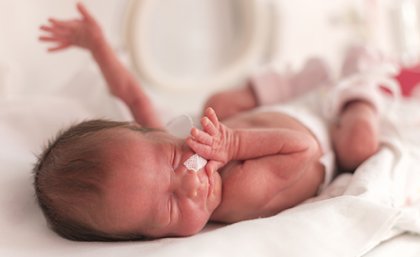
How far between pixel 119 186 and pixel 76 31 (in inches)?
22.2

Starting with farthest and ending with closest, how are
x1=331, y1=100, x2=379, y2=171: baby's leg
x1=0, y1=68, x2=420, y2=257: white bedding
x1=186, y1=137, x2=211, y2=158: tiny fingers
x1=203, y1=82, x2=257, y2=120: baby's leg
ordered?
x1=203, y1=82, x2=257, y2=120: baby's leg, x1=331, y1=100, x2=379, y2=171: baby's leg, x1=186, y1=137, x2=211, y2=158: tiny fingers, x1=0, y1=68, x2=420, y2=257: white bedding

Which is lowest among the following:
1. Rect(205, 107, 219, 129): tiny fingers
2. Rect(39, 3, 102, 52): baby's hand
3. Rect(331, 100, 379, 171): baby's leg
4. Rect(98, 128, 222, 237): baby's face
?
Rect(331, 100, 379, 171): baby's leg

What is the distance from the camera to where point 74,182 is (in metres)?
0.77

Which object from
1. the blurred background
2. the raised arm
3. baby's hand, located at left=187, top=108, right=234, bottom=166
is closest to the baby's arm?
baby's hand, located at left=187, top=108, right=234, bottom=166

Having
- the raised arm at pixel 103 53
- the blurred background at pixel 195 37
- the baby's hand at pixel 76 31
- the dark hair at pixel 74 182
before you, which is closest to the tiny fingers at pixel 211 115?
the dark hair at pixel 74 182

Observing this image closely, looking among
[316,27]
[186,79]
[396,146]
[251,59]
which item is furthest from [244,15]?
[396,146]

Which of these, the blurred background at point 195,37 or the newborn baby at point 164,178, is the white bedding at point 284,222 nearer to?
the newborn baby at point 164,178

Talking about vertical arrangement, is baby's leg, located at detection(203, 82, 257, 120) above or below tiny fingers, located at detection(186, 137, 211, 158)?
below

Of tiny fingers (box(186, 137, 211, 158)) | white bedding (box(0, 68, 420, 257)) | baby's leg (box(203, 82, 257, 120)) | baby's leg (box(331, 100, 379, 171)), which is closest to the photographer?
white bedding (box(0, 68, 420, 257))

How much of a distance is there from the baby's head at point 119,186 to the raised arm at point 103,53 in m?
0.38

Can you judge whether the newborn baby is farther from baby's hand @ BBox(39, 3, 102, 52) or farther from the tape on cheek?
baby's hand @ BBox(39, 3, 102, 52)

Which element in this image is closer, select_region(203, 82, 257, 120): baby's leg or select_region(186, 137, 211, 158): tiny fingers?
select_region(186, 137, 211, 158): tiny fingers

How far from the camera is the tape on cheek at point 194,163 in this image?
84cm

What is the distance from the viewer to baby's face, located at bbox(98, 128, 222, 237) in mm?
779
